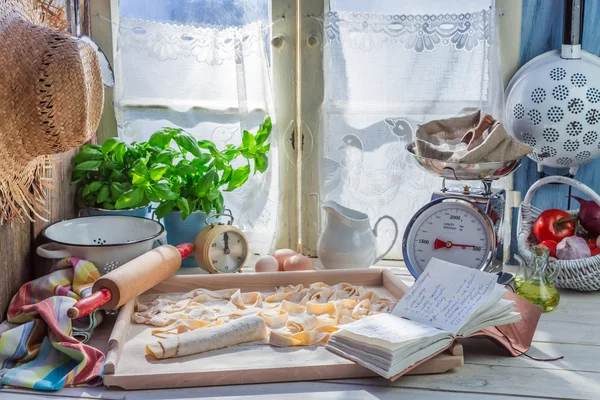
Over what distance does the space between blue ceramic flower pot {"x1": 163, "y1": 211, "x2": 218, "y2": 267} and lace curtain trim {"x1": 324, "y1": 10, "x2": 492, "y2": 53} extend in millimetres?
605

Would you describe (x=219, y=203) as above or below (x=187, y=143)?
below

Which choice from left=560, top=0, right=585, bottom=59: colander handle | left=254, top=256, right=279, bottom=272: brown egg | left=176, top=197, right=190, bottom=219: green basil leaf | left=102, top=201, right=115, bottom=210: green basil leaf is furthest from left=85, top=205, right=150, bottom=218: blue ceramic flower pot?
left=560, top=0, right=585, bottom=59: colander handle

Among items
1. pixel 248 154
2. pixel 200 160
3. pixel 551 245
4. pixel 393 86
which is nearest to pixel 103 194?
pixel 200 160

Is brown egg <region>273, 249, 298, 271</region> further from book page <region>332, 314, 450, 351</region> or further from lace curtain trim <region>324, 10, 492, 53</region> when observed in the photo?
lace curtain trim <region>324, 10, 492, 53</region>

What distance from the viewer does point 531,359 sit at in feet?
4.52

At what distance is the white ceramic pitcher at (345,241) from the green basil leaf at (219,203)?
10.9 inches

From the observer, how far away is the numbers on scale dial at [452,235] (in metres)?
1.58

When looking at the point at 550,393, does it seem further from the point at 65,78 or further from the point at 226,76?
the point at 226,76

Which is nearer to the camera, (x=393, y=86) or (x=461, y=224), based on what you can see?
(x=461, y=224)

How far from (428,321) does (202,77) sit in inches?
37.3

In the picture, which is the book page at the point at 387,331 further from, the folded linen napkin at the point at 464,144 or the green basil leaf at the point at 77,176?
the green basil leaf at the point at 77,176

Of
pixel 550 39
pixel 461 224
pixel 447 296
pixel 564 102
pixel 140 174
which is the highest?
pixel 550 39

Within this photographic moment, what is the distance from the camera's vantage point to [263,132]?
1.86m

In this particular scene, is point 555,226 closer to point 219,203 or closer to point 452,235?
point 452,235
